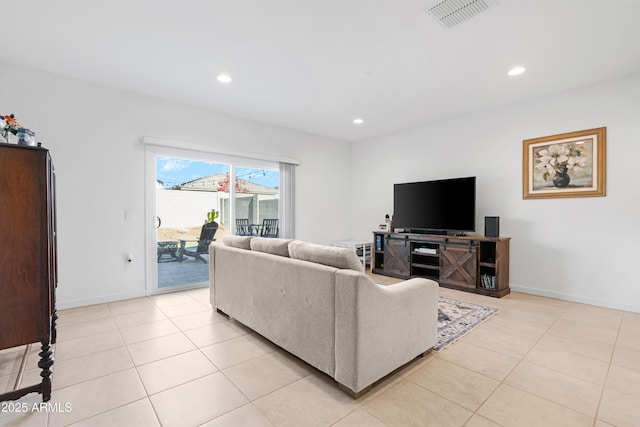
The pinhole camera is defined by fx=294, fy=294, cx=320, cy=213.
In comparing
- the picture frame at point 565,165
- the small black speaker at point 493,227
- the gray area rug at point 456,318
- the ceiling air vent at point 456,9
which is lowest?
the gray area rug at point 456,318

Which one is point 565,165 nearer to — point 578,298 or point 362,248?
point 578,298

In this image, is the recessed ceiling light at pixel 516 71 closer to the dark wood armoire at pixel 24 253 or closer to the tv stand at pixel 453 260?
the tv stand at pixel 453 260

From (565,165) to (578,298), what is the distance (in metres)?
1.64

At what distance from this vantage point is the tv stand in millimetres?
3844

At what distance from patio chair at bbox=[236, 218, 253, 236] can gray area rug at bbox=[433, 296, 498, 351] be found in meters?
3.05

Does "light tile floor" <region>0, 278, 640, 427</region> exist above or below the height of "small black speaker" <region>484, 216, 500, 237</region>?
below

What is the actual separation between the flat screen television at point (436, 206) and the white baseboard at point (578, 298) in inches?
41.1

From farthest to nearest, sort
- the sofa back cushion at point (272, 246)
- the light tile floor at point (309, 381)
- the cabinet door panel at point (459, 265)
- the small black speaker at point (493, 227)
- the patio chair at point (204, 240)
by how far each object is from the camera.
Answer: the patio chair at point (204, 240) → the cabinet door panel at point (459, 265) → the small black speaker at point (493, 227) → the sofa back cushion at point (272, 246) → the light tile floor at point (309, 381)

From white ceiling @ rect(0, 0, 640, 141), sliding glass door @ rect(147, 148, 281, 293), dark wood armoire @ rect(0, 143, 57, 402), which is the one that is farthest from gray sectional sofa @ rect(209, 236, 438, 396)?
white ceiling @ rect(0, 0, 640, 141)

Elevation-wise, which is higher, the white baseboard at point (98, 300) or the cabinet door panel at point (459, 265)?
the cabinet door panel at point (459, 265)

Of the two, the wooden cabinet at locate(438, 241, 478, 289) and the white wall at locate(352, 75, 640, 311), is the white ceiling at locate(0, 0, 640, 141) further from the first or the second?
the wooden cabinet at locate(438, 241, 478, 289)

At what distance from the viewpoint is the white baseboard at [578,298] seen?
3264mm

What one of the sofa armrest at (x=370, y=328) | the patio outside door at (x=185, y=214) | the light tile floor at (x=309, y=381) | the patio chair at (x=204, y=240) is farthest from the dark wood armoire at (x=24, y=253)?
the patio chair at (x=204, y=240)

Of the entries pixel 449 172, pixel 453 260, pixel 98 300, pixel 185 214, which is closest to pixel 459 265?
pixel 453 260
